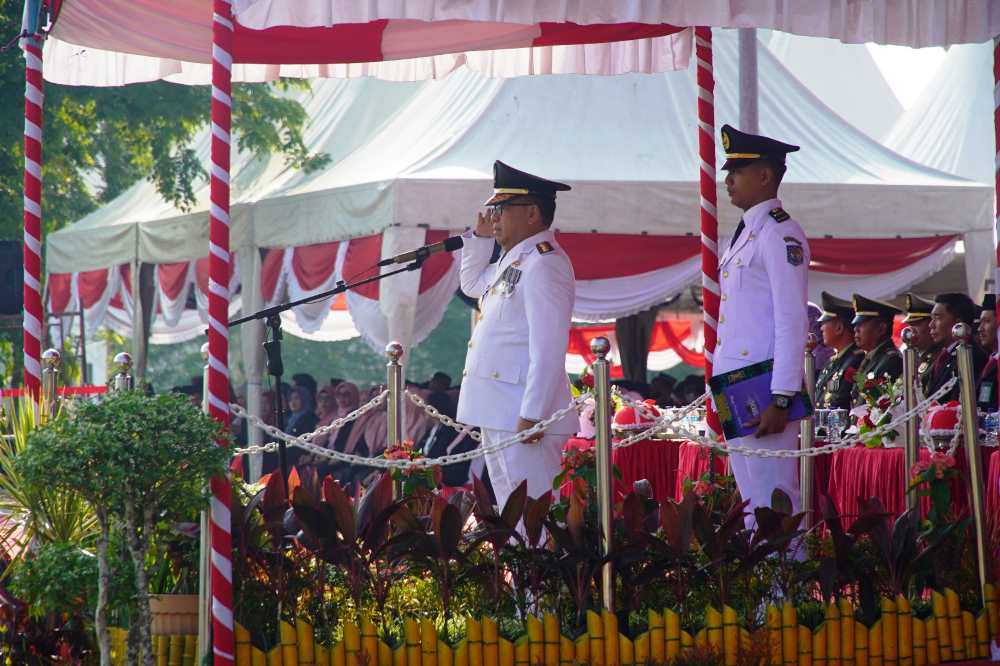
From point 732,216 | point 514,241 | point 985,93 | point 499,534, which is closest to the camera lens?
point 499,534

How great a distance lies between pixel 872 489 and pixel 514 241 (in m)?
2.49

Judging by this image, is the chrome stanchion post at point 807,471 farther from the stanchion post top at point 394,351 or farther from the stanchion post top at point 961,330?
the stanchion post top at point 394,351

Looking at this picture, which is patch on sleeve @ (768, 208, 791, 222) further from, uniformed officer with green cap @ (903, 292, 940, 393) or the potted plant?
uniformed officer with green cap @ (903, 292, 940, 393)

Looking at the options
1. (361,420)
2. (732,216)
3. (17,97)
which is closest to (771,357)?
(732,216)

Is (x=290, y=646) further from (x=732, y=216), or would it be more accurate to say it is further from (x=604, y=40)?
(x=732, y=216)

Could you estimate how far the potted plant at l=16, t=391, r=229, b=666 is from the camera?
4680mm

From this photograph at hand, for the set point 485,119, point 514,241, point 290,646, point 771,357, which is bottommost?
point 290,646

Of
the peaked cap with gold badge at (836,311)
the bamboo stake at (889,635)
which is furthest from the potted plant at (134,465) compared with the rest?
the peaked cap with gold badge at (836,311)

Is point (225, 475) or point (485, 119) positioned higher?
point (485, 119)

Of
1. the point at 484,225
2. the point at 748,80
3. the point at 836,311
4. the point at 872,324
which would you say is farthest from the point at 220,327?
the point at 748,80

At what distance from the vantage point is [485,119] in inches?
528

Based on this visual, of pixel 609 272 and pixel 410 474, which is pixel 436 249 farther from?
pixel 609 272

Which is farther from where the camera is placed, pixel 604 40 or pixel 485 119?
pixel 485 119

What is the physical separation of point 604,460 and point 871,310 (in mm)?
4284
